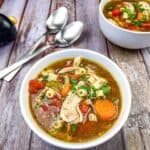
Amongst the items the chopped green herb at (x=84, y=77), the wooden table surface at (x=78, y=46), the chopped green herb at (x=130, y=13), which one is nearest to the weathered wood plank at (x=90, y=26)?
the wooden table surface at (x=78, y=46)

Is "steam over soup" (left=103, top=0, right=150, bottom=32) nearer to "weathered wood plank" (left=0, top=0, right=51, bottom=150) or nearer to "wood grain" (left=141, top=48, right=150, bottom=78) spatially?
"wood grain" (left=141, top=48, right=150, bottom=78)

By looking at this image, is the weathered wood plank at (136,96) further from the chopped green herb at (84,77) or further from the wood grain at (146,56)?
the chopped green herb at (84,77)

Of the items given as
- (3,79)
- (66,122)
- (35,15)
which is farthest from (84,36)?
(66,122)

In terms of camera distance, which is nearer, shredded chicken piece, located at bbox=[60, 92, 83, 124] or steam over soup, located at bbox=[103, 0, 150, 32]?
shredded chicken piece, located at bbox=[60, 92, 83, 124]

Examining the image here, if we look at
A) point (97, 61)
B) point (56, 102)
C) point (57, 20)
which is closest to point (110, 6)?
point (57, 20)

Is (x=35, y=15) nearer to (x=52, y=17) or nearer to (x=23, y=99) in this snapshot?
(x=52, y=17)

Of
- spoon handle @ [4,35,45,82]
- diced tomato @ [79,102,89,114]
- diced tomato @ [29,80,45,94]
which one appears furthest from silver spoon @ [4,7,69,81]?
diced tomato @ [79,102,89,114]
